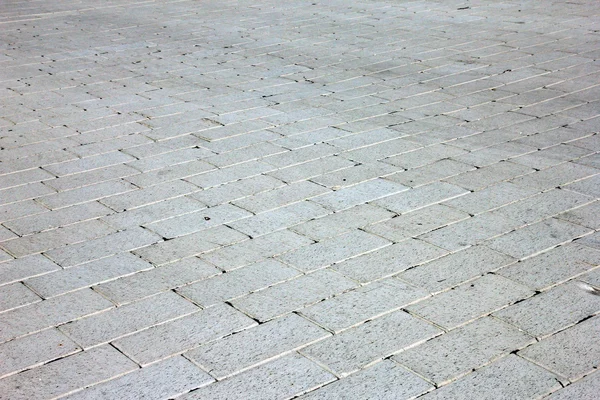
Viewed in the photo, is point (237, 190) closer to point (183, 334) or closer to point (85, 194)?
point (85, 194)

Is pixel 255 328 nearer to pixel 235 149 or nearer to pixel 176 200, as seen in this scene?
pixel 176 200

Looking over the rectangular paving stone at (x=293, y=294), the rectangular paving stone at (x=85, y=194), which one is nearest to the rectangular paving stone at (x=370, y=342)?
the rectangular paving stone at (x=293, y=294)

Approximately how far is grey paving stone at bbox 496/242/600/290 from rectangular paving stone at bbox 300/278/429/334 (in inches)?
22.3

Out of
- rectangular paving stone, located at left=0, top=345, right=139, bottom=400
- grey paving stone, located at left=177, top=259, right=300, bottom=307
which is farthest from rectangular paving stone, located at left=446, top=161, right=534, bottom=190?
rectangular paving stone, located at left=0, top=345, right=139, bottom=400

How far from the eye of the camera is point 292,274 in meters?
4.43

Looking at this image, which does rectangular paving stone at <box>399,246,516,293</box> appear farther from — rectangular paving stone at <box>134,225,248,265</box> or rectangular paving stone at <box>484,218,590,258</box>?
rectangular paving stone at <box>134,225,248,265</box>

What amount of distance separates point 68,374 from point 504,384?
187 cm

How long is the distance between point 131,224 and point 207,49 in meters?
5.05

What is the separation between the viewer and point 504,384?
11.3 ft

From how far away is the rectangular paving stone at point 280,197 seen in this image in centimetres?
532

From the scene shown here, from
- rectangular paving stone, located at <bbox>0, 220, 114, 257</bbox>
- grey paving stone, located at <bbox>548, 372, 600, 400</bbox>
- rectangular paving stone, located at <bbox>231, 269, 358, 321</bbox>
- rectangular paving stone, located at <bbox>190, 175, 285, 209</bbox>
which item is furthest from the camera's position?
rectangular paving stone, located at <bbox>190, 175, 285, 209</bbox>

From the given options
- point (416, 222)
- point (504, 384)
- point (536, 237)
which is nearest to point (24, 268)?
point (416, 222)

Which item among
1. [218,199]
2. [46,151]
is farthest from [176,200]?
[46,151]

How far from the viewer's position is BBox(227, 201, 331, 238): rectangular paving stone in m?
4.99
